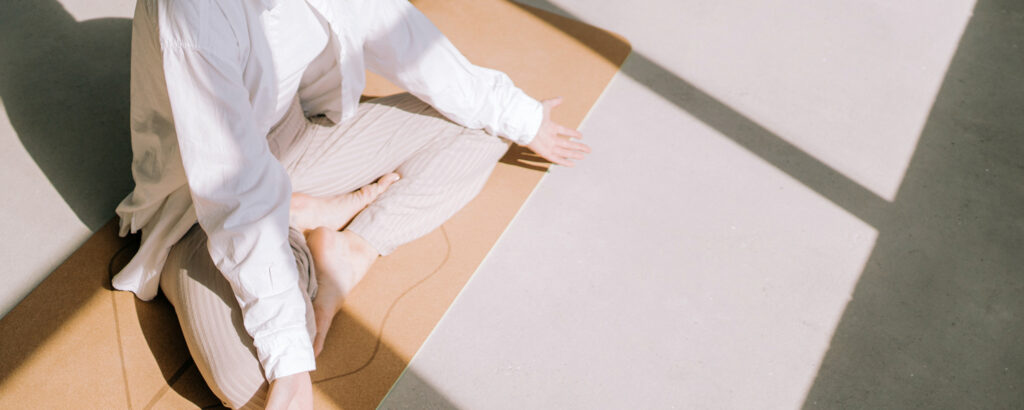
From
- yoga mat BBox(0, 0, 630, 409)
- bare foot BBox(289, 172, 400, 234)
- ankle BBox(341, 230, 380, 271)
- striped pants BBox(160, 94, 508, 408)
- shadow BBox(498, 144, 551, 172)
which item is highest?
shadow BBox(498, 144, 551, 172)

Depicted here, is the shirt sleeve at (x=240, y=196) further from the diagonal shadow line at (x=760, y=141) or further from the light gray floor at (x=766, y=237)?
the diagonal shadow line at (x=760, y=141)

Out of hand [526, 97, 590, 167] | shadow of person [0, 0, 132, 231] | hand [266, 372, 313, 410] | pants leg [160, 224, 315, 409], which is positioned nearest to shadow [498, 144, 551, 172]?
hand [526, 97, 590, 167]

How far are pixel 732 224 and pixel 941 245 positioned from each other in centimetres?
50

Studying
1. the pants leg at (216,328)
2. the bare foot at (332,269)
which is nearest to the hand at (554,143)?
the bare foot at (332,269)

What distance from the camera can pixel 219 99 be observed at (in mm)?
921

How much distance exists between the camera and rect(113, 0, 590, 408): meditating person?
938 mm

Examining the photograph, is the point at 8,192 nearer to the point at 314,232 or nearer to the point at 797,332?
the point at 314,232

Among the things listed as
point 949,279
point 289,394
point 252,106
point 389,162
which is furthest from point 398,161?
point 949,279

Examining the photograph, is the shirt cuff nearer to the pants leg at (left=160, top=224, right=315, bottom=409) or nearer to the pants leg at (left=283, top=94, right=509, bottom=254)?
the pants leg at (left=160, top=224, right=315, bottom=409)

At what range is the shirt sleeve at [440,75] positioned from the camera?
49.5 inches

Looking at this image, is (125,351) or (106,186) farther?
(106,186)

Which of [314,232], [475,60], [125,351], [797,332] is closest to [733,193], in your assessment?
[797,332]

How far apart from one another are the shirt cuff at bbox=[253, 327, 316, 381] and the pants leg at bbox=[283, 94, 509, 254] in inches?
13.6

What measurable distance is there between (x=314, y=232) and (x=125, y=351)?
428mm
